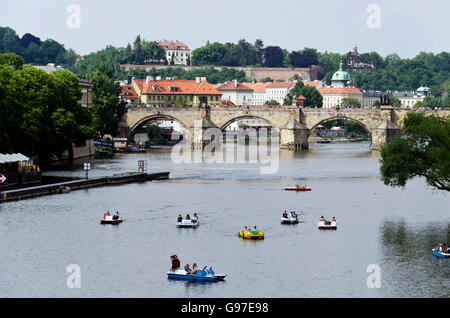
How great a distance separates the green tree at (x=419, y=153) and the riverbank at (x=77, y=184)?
29.9m

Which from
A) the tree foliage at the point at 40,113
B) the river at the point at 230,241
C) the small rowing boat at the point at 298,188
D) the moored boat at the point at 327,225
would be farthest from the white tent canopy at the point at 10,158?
the moored boat at the point at 327,225

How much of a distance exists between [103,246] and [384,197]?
114ft

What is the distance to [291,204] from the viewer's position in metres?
85.4

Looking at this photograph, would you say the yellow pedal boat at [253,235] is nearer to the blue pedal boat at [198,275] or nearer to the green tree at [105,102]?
the blue pedal boat at [198,275]

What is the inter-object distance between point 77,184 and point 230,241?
29.0 meters

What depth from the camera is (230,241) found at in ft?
216

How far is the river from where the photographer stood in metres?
53.7

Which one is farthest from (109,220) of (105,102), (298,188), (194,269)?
(105,102)

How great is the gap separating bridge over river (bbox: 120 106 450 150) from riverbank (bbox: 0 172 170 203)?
62.4 m

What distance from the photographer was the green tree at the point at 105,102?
152 meters

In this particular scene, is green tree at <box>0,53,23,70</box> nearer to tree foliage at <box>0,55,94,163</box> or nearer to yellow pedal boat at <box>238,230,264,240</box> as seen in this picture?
tree foliage at <box>0,55,94,163</box>

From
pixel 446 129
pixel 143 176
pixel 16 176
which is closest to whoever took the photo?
pixel 446 129
